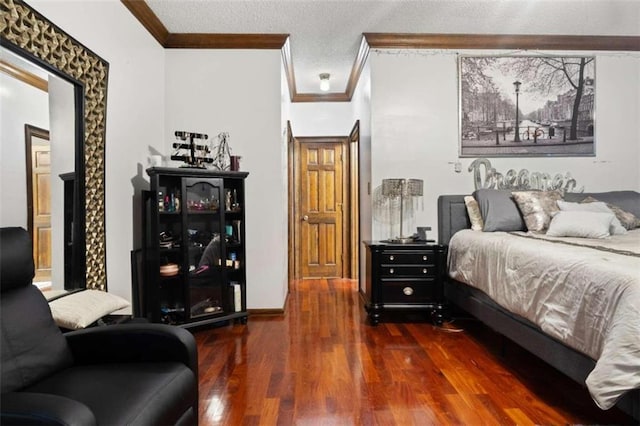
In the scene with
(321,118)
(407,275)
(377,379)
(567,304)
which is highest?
(321,118)

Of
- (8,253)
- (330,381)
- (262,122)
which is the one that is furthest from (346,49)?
(8,253)

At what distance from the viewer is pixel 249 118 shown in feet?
11.8

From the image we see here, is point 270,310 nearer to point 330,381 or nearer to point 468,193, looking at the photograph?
point 330,381

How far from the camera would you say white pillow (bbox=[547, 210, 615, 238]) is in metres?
2.64

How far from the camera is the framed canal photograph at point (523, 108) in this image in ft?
12.0

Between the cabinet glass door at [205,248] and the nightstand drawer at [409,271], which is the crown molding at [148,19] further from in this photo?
the nightstand drawer at [409,271]

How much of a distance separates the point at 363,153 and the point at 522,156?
1.62 meters

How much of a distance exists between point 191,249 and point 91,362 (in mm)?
1646

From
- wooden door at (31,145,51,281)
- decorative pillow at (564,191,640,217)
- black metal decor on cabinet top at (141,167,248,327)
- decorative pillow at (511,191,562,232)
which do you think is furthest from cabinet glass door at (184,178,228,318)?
decorative pillow at (564,191,640,217)

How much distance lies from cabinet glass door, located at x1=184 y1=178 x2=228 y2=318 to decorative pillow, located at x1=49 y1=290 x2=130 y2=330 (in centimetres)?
107

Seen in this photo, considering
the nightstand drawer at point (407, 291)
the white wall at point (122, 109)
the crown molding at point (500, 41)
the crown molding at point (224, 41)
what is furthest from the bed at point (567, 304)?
the white wall at point (122, 109)

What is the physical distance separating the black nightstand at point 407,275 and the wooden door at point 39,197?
2.32m

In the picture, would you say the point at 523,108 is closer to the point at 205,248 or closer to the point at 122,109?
the point at 205,248

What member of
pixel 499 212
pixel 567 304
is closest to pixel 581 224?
pixel 499 212
